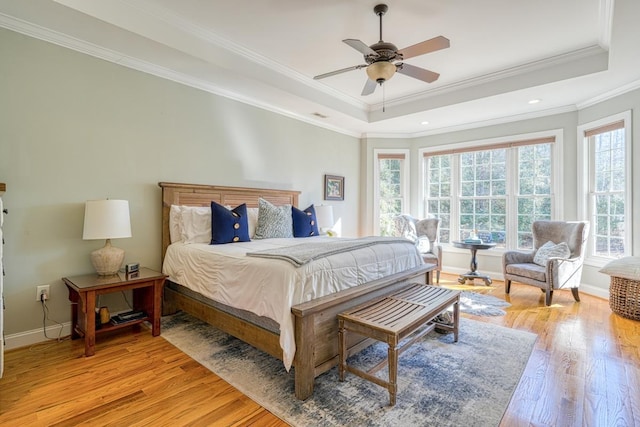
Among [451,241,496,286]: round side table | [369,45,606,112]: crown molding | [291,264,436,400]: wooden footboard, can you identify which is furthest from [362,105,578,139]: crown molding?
[291,264,436,400]: wooden footboard

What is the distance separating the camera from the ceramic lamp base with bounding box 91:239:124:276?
275 cm

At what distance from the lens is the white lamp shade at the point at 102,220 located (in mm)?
2619

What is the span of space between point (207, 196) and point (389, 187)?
371 cm

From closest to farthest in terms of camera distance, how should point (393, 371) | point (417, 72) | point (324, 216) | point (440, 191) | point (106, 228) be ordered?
point (393, 371), point (106, 228), point (417, 72), point (324, 216), point (440, 191)

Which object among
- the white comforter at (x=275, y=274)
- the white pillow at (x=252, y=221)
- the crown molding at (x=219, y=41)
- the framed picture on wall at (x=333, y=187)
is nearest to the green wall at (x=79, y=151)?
the white pillow at (x=252, y=221)

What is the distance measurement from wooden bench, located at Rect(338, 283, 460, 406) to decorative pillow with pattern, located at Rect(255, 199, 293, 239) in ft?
5.37

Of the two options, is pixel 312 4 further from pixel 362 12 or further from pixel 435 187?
pixel 435 187

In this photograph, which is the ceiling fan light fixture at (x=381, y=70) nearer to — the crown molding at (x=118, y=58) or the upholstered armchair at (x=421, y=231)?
the crown molding at (x=118, y=58)

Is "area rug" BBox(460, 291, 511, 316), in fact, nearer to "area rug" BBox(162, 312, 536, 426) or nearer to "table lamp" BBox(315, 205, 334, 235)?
"area rug" BBox(162, 312, 536, 426)

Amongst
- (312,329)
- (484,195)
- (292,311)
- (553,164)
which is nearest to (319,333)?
(312,329)

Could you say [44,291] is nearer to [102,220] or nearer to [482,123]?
[102,220]

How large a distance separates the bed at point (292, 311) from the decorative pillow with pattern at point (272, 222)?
596 mm

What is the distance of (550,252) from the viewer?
404 centimetres

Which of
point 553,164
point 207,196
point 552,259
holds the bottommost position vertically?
point 552,259
